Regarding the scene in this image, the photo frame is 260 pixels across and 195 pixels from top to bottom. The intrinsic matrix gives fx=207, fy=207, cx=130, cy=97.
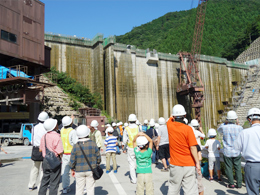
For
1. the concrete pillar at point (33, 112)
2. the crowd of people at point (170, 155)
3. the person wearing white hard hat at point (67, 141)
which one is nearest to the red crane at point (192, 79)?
the concrete pillar at point (33, 112)

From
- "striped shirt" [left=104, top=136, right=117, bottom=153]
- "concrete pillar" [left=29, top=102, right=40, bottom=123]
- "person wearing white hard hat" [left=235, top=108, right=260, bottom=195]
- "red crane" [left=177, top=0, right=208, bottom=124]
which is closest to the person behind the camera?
Result: "person wearing white hard hat" [left=235, top=108, right=260, bottom=195]

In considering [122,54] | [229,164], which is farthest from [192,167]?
[122,54]

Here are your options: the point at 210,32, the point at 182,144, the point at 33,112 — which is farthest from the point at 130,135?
the point at 210,32

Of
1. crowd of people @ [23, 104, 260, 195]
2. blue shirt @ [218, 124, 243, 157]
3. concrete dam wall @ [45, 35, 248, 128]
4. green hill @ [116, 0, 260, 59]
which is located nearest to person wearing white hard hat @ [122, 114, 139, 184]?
crowd of people @ [23, 104, 260, 195]

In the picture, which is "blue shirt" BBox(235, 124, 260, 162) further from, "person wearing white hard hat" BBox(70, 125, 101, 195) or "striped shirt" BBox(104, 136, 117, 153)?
"striped shirt" BBox(104, 136, 117, 153)

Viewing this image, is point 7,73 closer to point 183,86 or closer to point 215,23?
point 183,86

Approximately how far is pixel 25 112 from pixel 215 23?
97903 millimetres

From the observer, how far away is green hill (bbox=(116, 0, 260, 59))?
259 ft

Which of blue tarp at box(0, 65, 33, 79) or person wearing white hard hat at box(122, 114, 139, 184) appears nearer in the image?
person wearing white hard hat at box(122, 114, 139, 184)

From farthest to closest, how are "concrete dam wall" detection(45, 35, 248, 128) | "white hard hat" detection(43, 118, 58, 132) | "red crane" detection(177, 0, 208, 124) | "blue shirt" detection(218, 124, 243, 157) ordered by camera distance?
1. "red crane" detection(177, 0, 208, 124)
2. "concrete dam wall" detection(45, 35, 248, 128)
3. "blue shirt" detection(218, 124, 243, 157)
4. "white hard hat" detection(43, 118, 58, 132)

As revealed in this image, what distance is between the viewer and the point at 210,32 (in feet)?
309

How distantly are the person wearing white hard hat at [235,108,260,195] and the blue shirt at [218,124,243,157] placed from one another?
6.98 feet

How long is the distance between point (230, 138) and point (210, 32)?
99.4m

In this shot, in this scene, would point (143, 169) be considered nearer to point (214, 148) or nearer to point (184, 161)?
point (184, 161)
